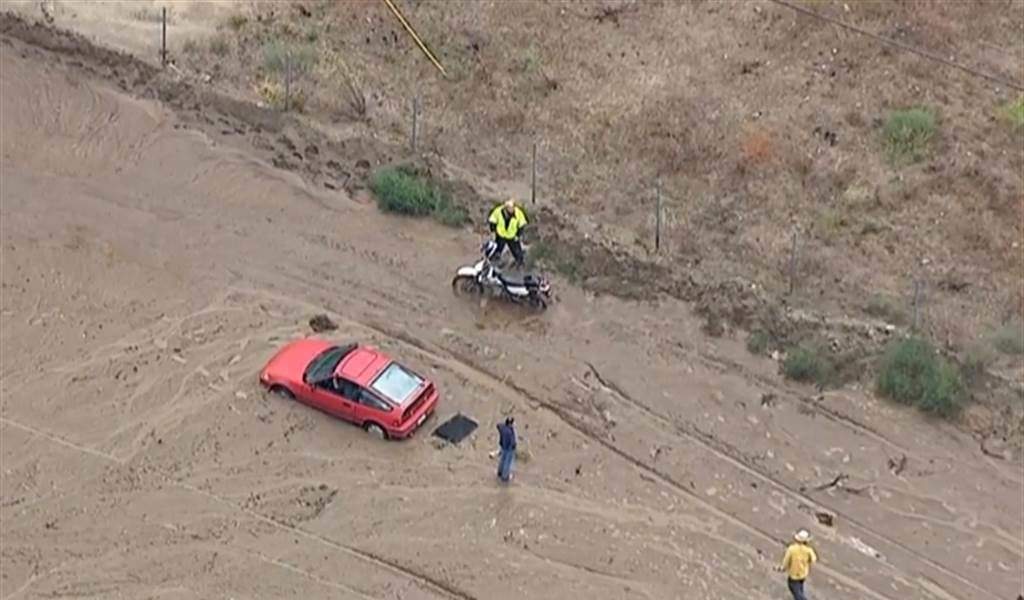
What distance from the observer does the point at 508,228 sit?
3002cm

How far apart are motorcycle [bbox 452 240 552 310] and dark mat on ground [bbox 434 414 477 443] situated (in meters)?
3.17

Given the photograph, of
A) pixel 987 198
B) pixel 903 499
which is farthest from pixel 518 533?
pixel 987 198

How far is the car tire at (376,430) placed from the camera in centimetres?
2747

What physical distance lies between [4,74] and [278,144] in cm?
670

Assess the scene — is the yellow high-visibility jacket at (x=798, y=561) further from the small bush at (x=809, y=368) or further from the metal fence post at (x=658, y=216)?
the metal fence post at (x=658, y=216)

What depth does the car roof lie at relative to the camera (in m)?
27.4

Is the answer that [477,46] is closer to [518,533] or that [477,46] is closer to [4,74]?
[4,74]

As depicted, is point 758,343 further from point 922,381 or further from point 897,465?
point 897,465

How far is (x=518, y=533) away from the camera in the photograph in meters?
26.0

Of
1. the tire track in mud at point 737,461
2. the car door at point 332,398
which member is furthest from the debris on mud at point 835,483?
the car door at point 332,398

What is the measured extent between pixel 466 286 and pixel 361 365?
3.77 m

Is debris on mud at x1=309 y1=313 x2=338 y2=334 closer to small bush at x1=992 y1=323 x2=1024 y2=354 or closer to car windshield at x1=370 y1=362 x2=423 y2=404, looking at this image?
car windshield at x1=370 y1=362 x2=423 y2=404

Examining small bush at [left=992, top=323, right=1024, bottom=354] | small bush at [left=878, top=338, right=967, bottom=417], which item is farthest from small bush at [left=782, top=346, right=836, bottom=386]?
small bush at [left=992, top=323, right=1024, bottom=354]

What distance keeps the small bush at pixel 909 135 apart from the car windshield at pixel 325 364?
13.3 metres
